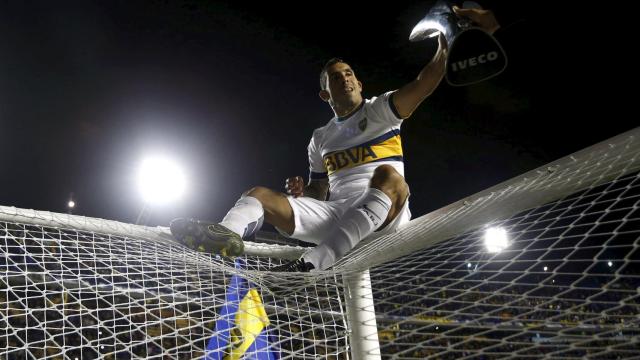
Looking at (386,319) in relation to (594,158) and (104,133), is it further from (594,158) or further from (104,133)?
(104,133)

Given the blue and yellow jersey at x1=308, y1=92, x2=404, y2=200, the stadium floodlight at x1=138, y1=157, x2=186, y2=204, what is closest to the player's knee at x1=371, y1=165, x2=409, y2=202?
the blue and yellow jersey at x1=308, y1=92, x2=404, y2=200

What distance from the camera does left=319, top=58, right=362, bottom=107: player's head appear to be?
262 cm

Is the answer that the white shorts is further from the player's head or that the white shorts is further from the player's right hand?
the player's head

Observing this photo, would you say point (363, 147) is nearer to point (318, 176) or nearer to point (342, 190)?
point (342, 190)

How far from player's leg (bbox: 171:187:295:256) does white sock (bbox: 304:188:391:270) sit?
→ 0.29 m

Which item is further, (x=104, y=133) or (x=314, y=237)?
(x=104, y=133)

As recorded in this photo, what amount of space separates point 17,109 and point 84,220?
7335 millimetres

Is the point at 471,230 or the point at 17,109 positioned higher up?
the point at 17,109

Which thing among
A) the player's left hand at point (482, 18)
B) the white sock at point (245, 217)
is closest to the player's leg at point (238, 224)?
the white sock at point (245, 217)

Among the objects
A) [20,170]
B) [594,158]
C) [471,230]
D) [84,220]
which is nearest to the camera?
[594,158]

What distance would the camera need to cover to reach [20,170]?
354 inches

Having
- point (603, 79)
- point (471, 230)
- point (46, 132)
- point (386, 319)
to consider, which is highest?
point (46, 132)

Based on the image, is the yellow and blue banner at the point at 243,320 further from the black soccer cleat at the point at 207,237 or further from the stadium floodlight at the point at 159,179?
the stadium floodlight at the point at 159,179

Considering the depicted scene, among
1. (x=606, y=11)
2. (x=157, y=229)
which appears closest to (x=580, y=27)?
(x=606, y=11)
